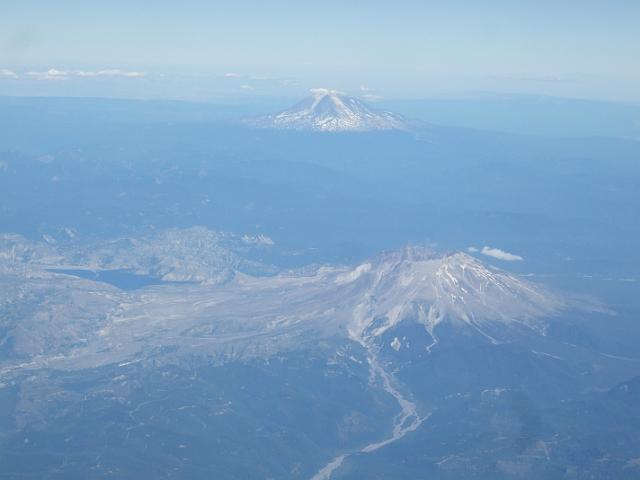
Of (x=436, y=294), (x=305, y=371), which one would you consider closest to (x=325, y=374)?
(x=305, y=371)

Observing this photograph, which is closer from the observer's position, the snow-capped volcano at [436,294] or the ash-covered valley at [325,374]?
the ash-covered valley at [325,374]

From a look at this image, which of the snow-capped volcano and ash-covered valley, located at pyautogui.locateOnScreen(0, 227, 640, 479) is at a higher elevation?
the snow-capped volcano

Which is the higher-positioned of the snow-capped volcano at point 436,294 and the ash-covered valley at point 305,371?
the snow-capped volcano at point 436,294

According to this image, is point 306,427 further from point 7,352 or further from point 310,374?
point 7,352

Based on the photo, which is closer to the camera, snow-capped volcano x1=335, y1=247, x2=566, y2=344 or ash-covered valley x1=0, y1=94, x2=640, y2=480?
ash-covered valley x1=0, y1=94, x2=640, y2=480

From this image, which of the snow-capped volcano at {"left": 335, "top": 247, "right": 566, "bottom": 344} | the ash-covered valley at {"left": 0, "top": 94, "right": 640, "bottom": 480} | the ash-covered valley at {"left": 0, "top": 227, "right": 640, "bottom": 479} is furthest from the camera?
the snow-capped volcano at {"left": 335, "top": 247, "right": 566, "bottom": 344}

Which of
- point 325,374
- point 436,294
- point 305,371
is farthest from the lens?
point 436,294

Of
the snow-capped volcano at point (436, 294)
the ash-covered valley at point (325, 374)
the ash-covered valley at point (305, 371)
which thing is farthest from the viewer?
the snow-capped volcano at point (436, 294)

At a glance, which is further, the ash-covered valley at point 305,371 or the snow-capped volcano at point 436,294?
the snow-capped volcano at point 436,294

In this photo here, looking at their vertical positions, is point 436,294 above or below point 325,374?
above

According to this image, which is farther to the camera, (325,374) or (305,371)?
(305,371)

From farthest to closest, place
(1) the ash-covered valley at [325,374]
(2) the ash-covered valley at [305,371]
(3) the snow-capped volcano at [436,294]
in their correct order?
(3) the snow-capped volcano at [436,294]
(2) the ash-covered valley at [305,371]
(1) the ash-covered valley at [325,374]

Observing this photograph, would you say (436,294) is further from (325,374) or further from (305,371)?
(305,371)

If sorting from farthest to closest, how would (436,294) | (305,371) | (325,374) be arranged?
1. (436,294)
2. (305,371)
3. (325,374)
